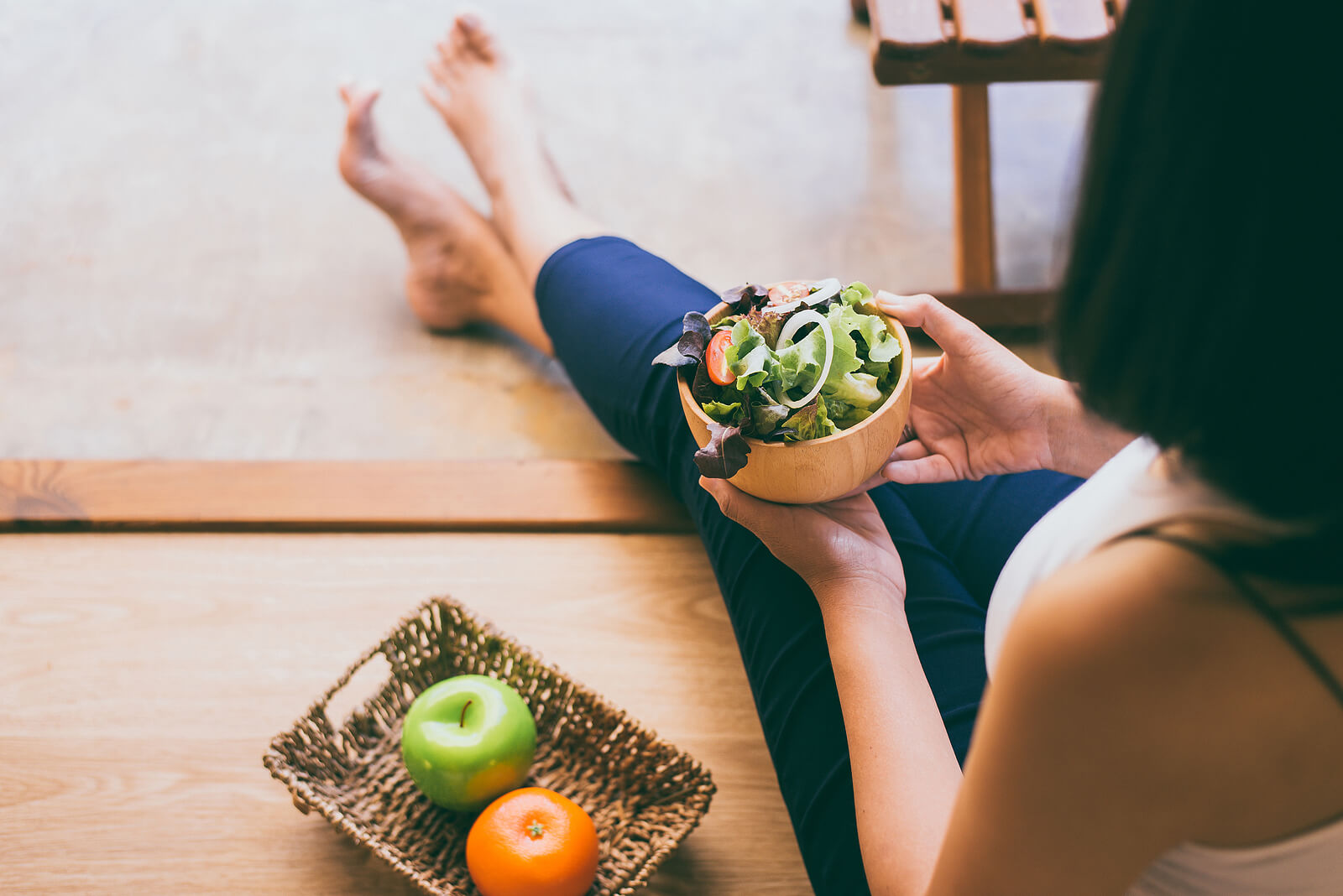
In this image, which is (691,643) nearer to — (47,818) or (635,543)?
(635,543)

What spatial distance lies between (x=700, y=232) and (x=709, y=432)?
103 centimetres

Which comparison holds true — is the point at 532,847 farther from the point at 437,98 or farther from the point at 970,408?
the point at 437,98

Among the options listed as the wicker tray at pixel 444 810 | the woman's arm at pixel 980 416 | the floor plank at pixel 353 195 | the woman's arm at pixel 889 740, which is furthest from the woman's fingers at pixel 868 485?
the floor plank at pixel 353 195

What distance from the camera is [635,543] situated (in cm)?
134

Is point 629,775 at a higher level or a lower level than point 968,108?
lower

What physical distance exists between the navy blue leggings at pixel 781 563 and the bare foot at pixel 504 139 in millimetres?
119

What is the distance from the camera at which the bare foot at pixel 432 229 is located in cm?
157

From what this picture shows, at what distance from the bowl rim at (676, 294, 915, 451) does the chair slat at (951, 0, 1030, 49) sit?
2.06 feet

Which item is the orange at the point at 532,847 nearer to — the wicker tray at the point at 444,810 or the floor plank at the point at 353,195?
the wicker tray at the point at 444,810

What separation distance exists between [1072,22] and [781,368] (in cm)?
87

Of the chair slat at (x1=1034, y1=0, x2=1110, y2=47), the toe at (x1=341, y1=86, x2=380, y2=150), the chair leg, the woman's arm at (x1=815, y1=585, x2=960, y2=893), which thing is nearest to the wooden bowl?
the woman's arm at (x1=815, y1=585, x2=960, y2=893)

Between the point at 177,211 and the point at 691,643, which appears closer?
the point at 691,643

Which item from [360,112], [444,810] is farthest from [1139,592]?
[360,112]

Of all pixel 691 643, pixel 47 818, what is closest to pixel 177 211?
pixel 47 818
